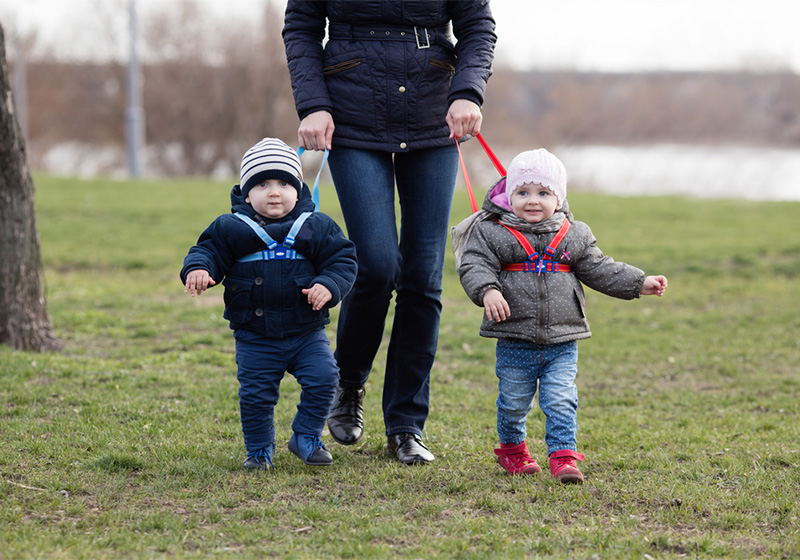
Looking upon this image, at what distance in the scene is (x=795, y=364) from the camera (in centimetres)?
621

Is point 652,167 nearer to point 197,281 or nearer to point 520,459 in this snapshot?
point 520,459

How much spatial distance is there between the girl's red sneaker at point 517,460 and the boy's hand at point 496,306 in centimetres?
63

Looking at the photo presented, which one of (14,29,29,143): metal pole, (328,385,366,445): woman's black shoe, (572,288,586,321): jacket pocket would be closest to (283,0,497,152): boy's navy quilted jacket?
(572,288,586,321): jacket pocket

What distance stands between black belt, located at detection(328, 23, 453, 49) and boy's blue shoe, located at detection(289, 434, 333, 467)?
1573 mm

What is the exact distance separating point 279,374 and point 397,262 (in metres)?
0.64

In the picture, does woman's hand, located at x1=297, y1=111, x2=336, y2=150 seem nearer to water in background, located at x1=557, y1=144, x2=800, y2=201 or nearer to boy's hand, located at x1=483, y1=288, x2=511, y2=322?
boy's hand, located at x1=483, y1=288, x2=511, y2=322

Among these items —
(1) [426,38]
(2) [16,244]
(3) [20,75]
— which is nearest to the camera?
(1) [426,38]

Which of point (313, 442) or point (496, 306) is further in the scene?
point (313, 442)

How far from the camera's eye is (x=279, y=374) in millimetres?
3404

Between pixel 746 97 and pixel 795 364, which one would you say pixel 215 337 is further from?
pixel 746 97

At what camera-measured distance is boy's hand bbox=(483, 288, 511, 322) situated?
3207 mm

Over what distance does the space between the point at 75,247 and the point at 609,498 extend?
931cm

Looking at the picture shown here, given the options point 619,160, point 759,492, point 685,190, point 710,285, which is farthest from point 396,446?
point 619,160

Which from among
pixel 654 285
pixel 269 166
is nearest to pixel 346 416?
pixel 269 166
